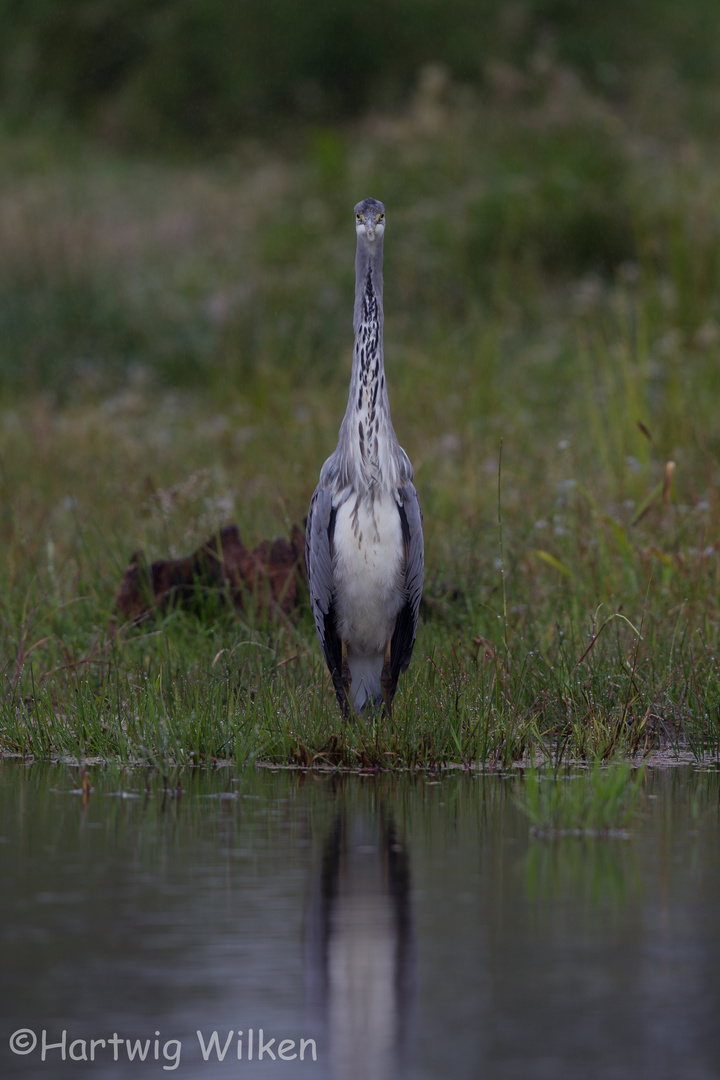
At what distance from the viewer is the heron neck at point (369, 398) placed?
19.0 feet

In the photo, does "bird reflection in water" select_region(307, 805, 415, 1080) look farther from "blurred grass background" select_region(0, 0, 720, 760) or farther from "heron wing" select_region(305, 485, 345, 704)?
"heron wing" select_region(305, 485, 345, 704)

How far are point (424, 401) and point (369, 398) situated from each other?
5.08 m

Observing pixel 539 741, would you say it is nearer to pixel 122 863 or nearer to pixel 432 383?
pixel 122 863

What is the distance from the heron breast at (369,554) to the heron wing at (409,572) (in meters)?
0.03

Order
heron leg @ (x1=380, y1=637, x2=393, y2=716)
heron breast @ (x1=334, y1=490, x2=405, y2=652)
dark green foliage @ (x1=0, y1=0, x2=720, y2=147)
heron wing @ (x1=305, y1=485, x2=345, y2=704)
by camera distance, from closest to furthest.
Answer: heron breast @ (x1=334, y1=490, x2=405, y2=652) < heron wing @ (x1=305, y1=485, x2=345, y2=704) < heron leg @ (x1=380, y1=637, x2=393, y2=716) < dark green foliage @ (x1=0, y1=0, x2=720, y2=147)

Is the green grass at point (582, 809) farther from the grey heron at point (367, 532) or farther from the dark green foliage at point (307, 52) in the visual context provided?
the dark green foliage at point (307, 52)

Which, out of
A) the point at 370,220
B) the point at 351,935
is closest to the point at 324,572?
the point at 370,220

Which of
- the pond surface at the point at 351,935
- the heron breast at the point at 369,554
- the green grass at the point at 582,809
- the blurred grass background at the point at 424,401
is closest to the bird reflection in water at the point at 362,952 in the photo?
the pond surface at the point at 351,935

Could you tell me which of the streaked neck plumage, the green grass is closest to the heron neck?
the streaked neck plumage

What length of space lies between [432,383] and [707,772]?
647 centimetres

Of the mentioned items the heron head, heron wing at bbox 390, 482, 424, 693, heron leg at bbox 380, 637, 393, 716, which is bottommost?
heron leg at bbox 380, 637, 393, 716

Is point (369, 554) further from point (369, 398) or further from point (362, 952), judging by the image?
point (362, 952)

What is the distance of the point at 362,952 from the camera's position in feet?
10.7

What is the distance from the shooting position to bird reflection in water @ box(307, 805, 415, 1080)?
272 cm
